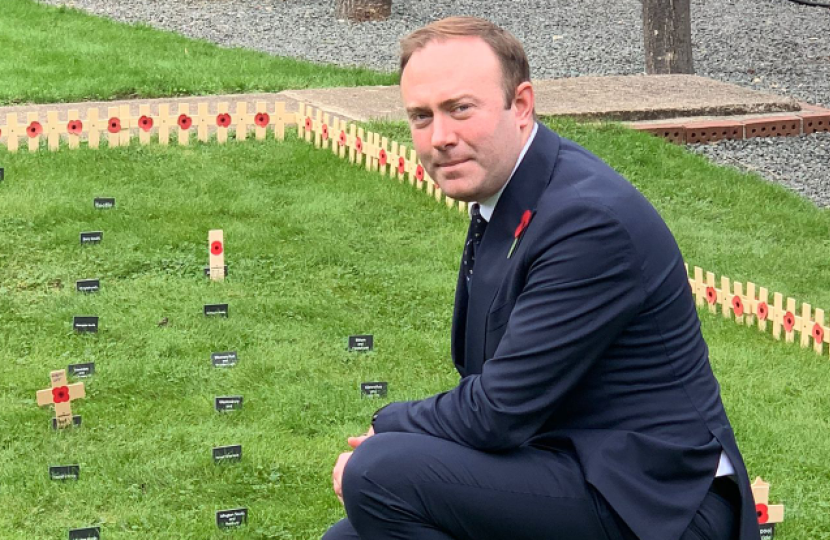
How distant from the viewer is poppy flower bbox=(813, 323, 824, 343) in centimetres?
644

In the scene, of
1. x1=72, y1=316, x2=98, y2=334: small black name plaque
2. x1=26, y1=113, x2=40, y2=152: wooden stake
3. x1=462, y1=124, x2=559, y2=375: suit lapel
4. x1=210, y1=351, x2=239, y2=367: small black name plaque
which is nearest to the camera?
x1=462, y1=124, x2=559, y2=375: suit lapel

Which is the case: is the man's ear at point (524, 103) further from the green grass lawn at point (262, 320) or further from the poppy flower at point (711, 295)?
the poppy flower at point (711, 295)

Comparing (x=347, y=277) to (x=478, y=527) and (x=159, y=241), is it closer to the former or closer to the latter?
(x=159, y=241)

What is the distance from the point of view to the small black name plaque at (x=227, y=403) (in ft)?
18.7

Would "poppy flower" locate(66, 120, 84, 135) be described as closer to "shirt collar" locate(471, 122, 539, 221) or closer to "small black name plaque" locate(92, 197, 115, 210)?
"small black name plaque" locate(92, 197, 115, 210)

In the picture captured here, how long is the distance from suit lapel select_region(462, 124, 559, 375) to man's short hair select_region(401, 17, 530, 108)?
16 cm

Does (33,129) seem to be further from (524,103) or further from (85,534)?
(524,103)

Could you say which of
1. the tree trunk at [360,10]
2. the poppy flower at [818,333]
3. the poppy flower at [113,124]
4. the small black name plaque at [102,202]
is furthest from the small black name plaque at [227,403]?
the tree trunk at [360,10]

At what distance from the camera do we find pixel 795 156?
34.4 feet

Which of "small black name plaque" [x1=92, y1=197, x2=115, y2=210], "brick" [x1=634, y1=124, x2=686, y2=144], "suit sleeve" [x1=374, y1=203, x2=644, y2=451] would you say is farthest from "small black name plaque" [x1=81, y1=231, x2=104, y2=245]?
"suit sleeve" [x1=374, y1=203, x2=644, y2=451]

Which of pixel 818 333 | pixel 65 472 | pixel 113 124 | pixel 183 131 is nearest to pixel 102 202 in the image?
pixel 113 124

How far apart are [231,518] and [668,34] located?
9.34 meters

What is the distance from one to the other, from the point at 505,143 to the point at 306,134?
21.6ft

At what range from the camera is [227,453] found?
17.1ft
